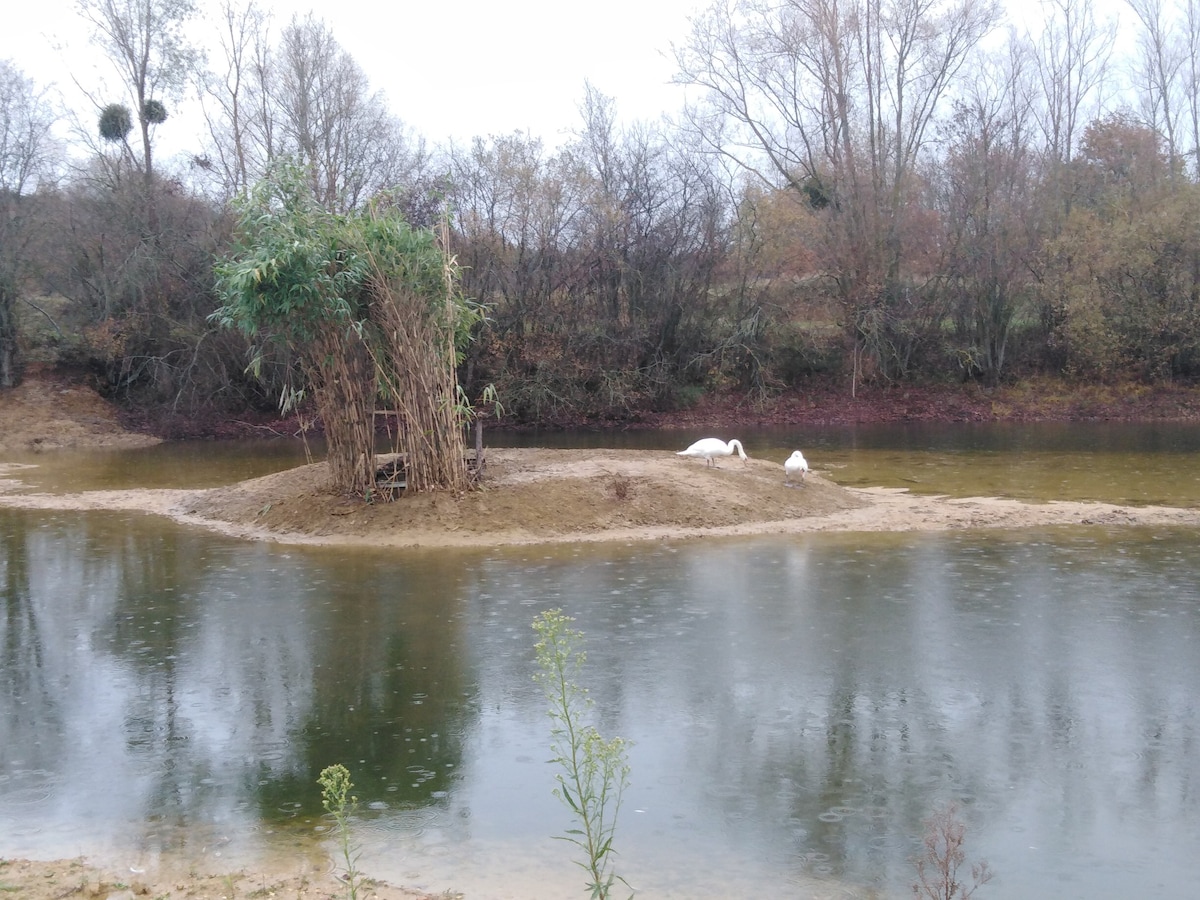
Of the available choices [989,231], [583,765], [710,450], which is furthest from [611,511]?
[989,231]

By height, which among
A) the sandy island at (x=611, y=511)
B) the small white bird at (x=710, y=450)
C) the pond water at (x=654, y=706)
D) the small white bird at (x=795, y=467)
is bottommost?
the pond water at (x=654, y=706)

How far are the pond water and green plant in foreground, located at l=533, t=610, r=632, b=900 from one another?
0.48 ft

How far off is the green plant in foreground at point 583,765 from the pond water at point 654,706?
15 centimetres

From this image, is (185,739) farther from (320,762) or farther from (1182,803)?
(1182,803)

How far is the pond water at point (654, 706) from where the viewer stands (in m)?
5.47

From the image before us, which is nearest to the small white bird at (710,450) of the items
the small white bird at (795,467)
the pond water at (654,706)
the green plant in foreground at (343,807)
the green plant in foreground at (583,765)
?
the small white bird at (795,467)

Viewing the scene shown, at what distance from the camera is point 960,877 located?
5102mm

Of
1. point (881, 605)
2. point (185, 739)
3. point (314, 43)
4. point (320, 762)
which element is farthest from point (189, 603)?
point (314, 43)

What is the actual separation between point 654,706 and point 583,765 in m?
2.45

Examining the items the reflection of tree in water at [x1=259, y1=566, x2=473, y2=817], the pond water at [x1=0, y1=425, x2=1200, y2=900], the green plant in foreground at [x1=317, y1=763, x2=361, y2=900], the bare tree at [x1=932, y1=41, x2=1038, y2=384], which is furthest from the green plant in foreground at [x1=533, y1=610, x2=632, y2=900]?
the bare tree at [x1=932, y1=41, x2=1038, y2=384]

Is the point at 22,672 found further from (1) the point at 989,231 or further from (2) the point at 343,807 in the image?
(1) the point at 989,231

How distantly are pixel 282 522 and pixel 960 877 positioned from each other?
12391mm

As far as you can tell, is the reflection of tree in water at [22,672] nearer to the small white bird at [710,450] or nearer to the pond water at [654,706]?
the pond water at [654,706]

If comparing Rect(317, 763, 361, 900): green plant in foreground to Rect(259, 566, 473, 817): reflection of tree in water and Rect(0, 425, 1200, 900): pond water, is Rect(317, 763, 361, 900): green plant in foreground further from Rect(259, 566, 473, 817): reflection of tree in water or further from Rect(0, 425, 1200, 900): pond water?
Rect(259, 566, 473, 817): reflection of tree in water
